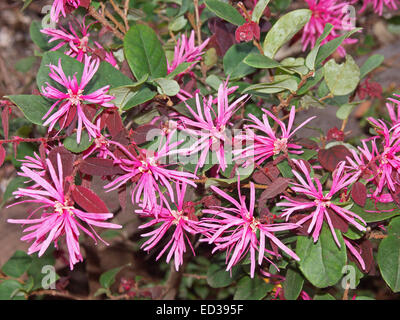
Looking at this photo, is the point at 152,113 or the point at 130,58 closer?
the point at 130,58

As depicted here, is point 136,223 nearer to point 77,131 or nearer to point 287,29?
point 77,131

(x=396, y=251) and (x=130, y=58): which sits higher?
(x=130, y=58)

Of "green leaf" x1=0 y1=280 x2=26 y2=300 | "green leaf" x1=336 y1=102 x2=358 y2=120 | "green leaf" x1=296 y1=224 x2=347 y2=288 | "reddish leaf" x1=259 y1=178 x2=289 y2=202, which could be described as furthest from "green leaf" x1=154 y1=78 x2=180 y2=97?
"green leaf" x1=0 y1=280 x2=26 y2=300

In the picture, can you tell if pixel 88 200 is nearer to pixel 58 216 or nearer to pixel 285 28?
pixel 58 216

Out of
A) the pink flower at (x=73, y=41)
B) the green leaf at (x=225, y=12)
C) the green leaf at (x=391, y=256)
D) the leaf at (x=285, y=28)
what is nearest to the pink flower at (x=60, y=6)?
the pink flower at (x=73, y=41)
